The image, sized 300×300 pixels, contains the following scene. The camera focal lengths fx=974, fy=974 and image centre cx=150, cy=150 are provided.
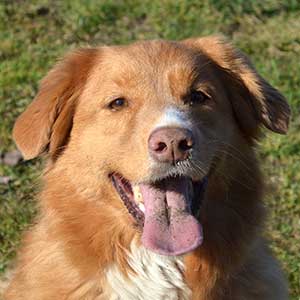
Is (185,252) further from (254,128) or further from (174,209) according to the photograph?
(254,128)

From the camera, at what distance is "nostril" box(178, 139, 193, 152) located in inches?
191

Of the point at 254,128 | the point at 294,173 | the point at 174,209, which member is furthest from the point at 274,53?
→ the point at 174,209

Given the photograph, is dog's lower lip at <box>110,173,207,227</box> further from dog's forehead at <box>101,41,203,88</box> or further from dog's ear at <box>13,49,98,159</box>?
dog's forehead at <box>101,41,203,88</box>

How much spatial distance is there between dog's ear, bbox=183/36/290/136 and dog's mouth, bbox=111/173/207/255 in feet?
1.81

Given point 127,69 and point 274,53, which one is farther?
point 274,53

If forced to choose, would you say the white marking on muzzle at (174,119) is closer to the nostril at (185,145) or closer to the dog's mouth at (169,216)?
the nostril at (185,145)

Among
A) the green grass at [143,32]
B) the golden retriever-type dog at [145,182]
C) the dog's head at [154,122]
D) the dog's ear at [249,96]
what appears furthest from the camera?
the green grass at [143,32]

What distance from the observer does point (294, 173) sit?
305 inches

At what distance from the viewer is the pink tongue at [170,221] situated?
16.8 ft

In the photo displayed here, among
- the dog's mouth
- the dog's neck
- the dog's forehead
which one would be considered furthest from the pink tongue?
the dog's forehead

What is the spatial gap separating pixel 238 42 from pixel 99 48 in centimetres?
388

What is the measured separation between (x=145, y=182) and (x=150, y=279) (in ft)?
1.87

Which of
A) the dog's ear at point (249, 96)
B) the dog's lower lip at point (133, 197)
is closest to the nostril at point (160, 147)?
the dog's lower lip at point (133, 197)

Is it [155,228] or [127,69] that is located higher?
[127,69]
